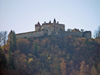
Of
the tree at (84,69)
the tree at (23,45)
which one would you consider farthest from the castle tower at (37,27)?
the tree at (84,69)

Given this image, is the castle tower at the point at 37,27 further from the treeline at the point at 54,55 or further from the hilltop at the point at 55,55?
the treeline at the point at 54,55

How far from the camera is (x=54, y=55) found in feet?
259

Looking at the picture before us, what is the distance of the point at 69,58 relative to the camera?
79875 millimetres

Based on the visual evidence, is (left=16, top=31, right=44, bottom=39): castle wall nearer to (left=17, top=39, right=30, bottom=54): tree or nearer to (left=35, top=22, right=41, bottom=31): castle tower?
(left=17, top=39, right=30, bottom=54): tree

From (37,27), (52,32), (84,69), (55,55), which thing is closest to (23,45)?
(55,55)

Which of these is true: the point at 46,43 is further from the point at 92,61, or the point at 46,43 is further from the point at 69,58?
the point at 92,61

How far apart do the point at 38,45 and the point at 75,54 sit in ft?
32.2

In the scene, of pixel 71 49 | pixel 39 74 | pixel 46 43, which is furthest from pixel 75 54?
pixel 39 74

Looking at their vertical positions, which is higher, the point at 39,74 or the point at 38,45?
the point at 38,45

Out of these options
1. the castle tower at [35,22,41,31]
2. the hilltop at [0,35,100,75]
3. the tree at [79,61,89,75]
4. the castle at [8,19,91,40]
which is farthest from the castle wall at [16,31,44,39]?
the tree at [79,61,89,75]

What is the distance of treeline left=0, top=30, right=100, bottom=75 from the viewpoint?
73.8m

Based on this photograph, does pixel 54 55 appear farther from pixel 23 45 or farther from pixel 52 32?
pixel 23 45

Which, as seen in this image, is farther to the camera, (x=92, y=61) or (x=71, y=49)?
(x=71, y=49)

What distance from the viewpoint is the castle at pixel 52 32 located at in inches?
3241
